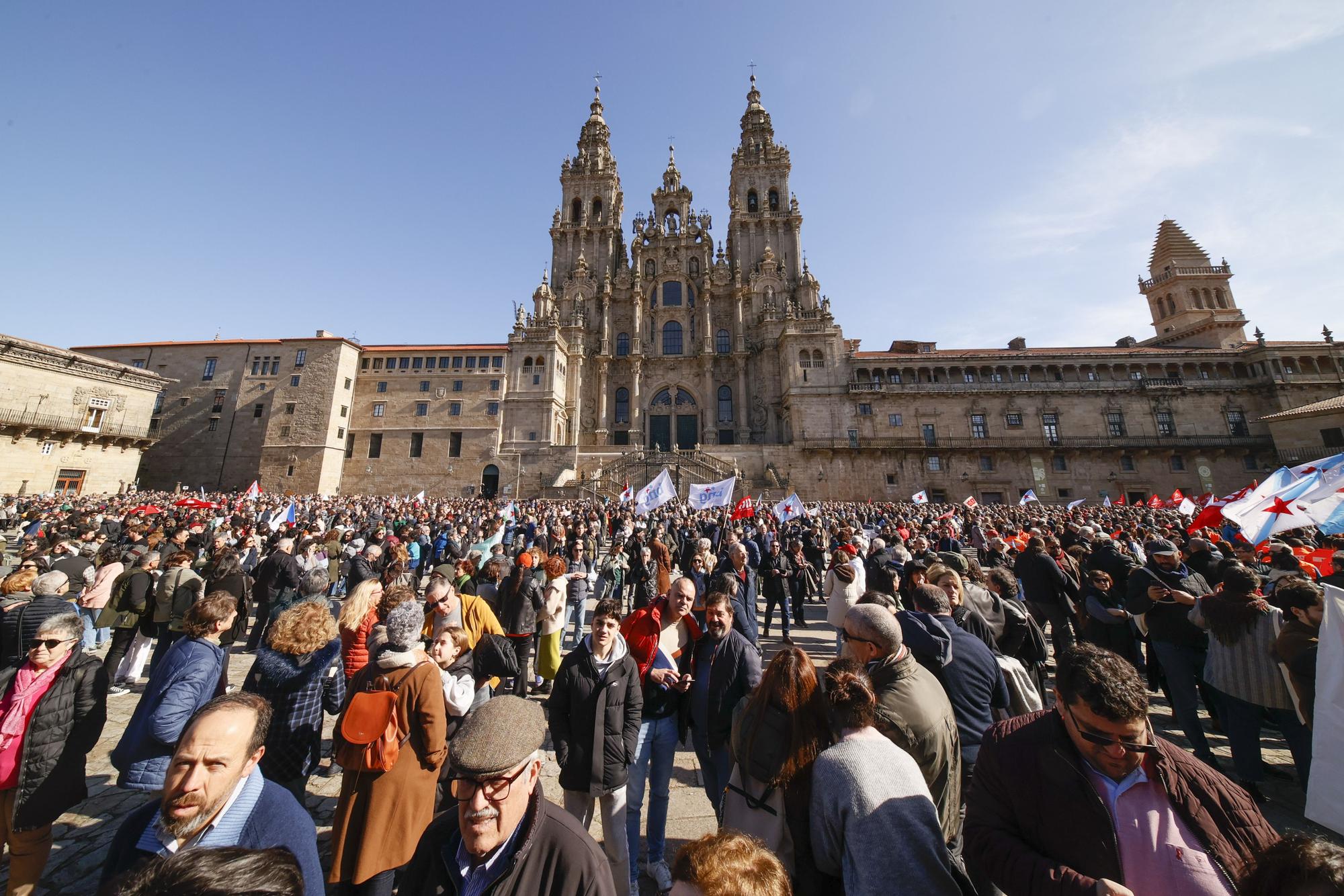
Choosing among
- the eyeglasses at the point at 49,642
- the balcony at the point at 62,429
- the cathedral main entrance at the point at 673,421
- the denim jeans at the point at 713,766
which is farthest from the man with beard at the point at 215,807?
the balcony at the point at 62,429

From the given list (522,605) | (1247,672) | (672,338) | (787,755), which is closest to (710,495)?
(522,605)

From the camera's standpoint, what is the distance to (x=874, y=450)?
34.6 metres

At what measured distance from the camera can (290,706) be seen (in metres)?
3.36

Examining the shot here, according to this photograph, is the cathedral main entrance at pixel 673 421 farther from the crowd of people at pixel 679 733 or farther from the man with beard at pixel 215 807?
the man with beard at pixel 215 807

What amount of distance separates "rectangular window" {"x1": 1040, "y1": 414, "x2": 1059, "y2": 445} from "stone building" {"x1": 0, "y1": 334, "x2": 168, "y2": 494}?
194 ft

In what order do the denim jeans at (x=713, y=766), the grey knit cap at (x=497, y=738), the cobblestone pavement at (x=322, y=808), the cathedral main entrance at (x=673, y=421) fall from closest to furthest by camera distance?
the grey knit cap at (x=497, y=738) < the cobblestone pavement at (x=322, y=808) < the denim jeans at (x=713, y=766) < the cathedral main entrance at (x=673, y=421)

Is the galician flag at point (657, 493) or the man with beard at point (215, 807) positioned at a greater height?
the galician flag at point (657, 493)

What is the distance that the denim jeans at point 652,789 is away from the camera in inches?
144

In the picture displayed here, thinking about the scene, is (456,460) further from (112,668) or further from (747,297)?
(112,668)

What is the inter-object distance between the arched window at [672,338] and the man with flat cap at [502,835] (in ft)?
140

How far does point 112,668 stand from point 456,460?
3049cm

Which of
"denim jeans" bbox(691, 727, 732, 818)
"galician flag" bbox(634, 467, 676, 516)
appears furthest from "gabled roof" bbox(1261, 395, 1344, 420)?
"denim jeans" bbox(691, 727, 732, 818)

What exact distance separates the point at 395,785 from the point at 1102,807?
11.2 ft

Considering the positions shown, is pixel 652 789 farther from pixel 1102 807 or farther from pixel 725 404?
pixel 725 404
